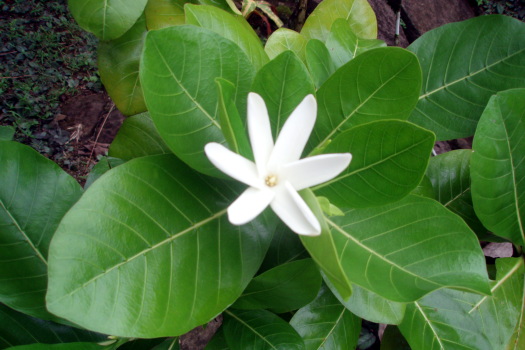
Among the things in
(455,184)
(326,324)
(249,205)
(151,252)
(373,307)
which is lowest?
(326,324)

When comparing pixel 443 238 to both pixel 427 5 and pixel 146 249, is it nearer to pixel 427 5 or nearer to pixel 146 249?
pixel 146 249

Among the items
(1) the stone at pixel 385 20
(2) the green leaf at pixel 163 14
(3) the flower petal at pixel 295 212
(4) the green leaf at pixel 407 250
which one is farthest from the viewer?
(1) the stone at pixel 385 20

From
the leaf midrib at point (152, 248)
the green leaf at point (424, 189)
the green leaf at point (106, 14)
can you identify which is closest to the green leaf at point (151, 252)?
the leaf midrib at point (152, 248)

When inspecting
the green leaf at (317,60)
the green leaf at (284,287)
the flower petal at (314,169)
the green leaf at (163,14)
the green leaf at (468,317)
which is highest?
the green leaf at (163,14)

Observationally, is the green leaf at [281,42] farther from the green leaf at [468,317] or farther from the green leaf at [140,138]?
the green leaf at [468,317]

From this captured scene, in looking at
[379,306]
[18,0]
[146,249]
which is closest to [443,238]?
[379,306]

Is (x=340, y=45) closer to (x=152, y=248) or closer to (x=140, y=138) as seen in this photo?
(x=140, y=138)

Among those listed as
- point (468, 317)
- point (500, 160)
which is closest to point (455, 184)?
point (500, 160)
